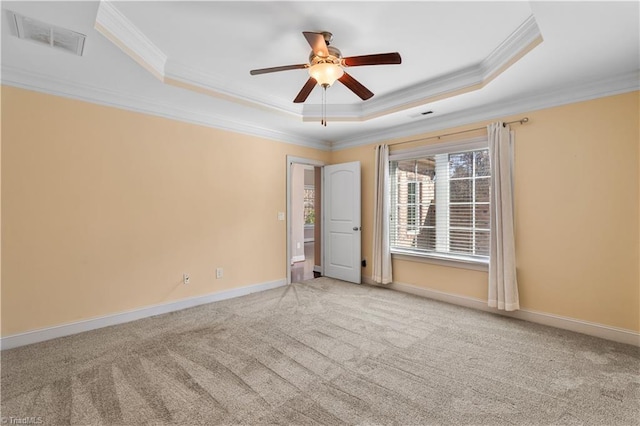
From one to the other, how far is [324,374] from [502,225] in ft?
8.54

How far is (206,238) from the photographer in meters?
3.98

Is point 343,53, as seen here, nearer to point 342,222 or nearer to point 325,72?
point 325,72

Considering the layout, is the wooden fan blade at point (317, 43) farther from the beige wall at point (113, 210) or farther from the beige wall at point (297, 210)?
the beige wall at point (297, 210)

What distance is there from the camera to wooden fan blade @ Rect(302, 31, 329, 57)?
79.8 inches

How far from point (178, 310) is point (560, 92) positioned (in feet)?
16.3

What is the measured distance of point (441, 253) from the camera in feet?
→ 13.6

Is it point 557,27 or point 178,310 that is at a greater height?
point 557,27

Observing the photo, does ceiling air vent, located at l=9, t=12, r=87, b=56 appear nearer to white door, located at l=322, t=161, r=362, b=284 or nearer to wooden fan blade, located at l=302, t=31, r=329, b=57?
wooden fan blade, located at l=302, t=31, r=329, b=57

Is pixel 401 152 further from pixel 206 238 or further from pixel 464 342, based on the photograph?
pixel 206 238

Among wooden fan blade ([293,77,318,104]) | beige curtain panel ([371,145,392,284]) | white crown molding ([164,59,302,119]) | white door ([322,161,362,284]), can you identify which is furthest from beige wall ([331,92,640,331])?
white crown molding ([164,59,302,119])

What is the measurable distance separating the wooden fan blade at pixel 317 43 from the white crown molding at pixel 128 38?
52.9 inches

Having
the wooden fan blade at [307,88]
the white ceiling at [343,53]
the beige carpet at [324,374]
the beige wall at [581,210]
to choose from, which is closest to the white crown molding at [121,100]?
the white ceiling at [343,53]

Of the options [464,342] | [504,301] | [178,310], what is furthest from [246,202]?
[504,301]

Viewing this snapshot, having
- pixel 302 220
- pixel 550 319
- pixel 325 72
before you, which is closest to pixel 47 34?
pixel 325 72
